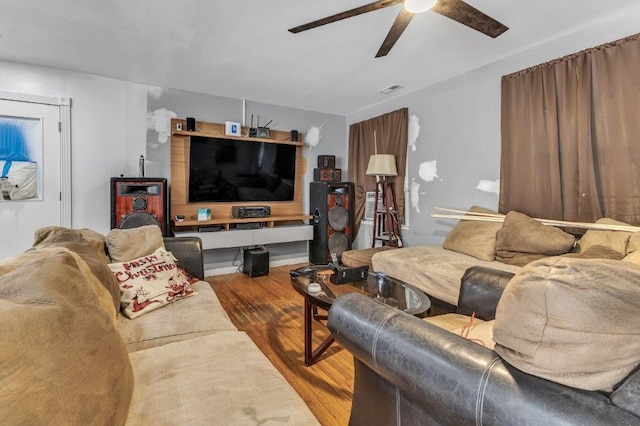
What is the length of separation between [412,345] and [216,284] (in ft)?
10.7

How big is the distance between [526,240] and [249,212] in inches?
117

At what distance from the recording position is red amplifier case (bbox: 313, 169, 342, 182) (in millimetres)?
4633

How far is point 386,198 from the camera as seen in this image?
399 centimetres

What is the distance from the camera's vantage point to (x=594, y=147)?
2.38m

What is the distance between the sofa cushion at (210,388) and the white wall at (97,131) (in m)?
2.94

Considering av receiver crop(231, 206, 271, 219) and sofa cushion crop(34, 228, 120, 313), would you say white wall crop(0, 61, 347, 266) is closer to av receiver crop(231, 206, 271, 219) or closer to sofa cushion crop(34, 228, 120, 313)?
av receiver crop(231, 206, 271, 219)

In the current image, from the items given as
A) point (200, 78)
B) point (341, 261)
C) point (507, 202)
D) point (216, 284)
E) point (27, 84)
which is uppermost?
point (200, 78)

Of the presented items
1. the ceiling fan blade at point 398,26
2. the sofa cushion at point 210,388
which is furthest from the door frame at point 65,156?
the ceiling fan blade at point 398,26

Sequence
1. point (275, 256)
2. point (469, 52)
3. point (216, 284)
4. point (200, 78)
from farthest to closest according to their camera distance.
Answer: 1. point (275, 256)
2. point (216, 284)
3. point (200, 78)
4. point (469, 52)

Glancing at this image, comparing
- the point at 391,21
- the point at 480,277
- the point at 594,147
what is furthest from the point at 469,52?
the point at 480,277

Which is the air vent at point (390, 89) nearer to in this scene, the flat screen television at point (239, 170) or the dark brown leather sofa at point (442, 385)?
the flat screen television at point (239, 170)

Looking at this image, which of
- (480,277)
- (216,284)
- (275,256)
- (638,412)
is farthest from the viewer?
(275,256)

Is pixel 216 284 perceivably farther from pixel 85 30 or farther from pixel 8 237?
pixel 85 30

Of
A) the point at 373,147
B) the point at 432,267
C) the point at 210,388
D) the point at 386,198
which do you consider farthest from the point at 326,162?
the point at 210,388
